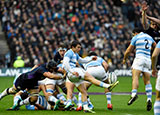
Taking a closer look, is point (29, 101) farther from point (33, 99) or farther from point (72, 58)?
point (72, 58)

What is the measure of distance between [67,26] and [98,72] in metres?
17.7

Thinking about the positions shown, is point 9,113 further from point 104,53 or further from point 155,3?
point 155,3

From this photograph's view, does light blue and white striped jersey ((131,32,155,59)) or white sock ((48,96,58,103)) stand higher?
light blue and white striped jersey ((131,32,155,59))

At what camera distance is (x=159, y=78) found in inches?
304

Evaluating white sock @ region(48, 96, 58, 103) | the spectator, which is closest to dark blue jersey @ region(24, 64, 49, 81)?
white sock @ region(48, 96, 58, 103)

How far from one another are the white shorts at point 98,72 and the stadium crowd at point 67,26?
48.5 ft

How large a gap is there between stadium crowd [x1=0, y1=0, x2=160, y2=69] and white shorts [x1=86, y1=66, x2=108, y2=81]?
48.5 ft

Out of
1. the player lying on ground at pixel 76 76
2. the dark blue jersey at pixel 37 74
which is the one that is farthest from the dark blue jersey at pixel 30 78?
the player lying on ground at pixel 76 76

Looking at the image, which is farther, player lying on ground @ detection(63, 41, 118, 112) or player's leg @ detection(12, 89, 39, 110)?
player's leg @ detection(12, 89, 39, 110)

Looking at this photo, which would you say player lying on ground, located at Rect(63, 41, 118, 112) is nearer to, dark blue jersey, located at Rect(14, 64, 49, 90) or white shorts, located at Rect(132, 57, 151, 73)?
dark blue jersey, located at Rect(14, 64, 49, 90)

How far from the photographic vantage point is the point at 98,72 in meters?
11.9

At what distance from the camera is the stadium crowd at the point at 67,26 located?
27781mm

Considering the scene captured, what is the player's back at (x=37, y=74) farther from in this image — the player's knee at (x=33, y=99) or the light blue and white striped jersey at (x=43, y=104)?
the light blue and white striped jersey at (x=43, y=104)

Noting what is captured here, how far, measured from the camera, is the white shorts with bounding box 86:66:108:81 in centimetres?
1186
